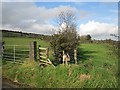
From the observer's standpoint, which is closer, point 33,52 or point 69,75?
point 69,75

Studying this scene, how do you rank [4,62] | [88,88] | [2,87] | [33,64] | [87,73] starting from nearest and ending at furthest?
[88,88]
[87,73]
[2,87]
[33,64]
[4,62]

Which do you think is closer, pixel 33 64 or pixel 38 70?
pixel 38 70

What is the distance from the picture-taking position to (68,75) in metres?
17.9

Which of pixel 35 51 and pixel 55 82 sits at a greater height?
pixel 35 51

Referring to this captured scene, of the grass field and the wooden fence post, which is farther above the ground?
the wooden fence post

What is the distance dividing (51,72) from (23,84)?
1.97m

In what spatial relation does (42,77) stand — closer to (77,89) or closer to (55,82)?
(55,82)

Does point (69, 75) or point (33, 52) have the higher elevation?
point (33, 52)

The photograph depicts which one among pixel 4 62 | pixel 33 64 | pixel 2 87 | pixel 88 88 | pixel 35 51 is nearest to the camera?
pixel 88 88

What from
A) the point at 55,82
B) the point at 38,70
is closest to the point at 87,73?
the point at 55,82

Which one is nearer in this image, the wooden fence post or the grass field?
the grass field

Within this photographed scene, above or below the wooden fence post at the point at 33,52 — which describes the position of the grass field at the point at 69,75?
below

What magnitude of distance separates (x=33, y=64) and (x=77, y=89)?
5.88 m

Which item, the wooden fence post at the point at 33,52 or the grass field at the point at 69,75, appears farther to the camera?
the wooden fence post at the point at 33,52
